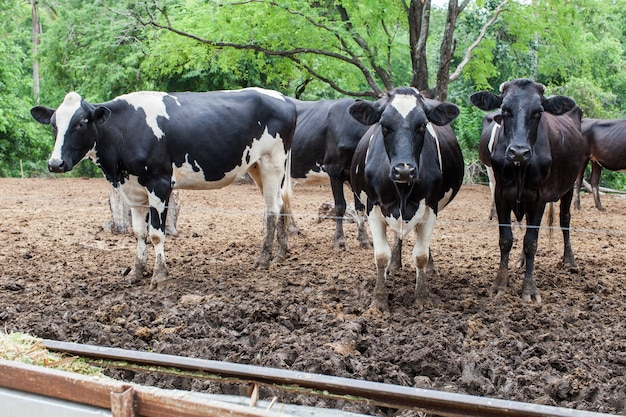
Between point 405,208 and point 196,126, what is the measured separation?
2.90 meters

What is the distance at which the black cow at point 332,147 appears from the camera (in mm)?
9773

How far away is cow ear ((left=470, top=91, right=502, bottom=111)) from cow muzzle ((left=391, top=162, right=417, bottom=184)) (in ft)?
5.17

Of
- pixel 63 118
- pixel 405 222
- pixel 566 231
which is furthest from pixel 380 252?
pixel 63 118

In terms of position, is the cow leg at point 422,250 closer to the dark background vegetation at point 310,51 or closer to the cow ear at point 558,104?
the cow ear at point 558,104

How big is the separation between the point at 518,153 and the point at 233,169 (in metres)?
3.49

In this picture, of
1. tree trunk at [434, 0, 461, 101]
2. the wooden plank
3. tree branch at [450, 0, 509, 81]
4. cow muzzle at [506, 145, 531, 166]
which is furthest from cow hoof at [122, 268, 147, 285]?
tree branch at [450, 0, 509, 81]

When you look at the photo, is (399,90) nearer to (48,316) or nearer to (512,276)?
(512,276)

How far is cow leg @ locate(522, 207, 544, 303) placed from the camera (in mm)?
6738

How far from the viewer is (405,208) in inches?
251

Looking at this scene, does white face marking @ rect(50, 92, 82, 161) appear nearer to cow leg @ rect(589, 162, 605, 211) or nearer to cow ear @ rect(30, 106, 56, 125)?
cow ear @ rect(30, 106, 56, 125)

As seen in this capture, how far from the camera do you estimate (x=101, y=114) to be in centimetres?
739

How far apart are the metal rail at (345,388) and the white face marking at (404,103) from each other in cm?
334

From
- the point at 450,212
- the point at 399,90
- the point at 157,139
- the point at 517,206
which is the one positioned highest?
the point at 399,90

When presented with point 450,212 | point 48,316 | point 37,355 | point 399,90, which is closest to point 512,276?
point 399,90
